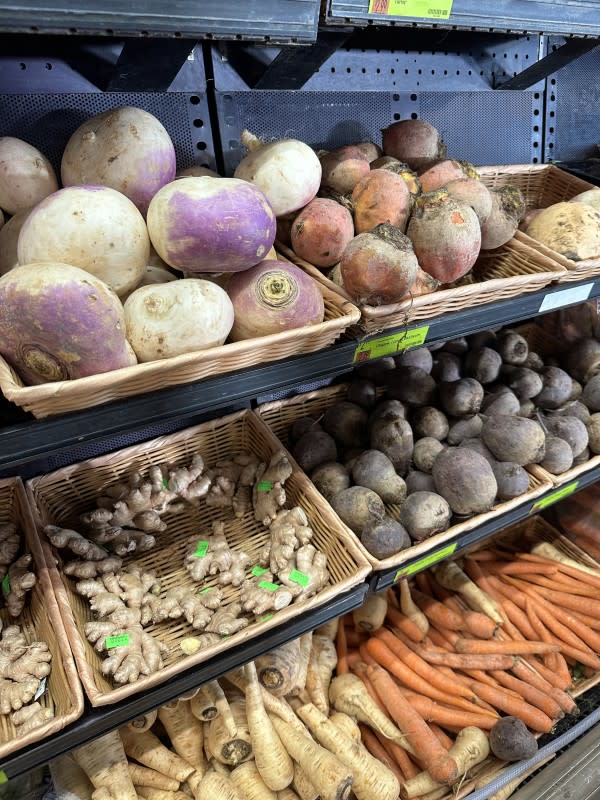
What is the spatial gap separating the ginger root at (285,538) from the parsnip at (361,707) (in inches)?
18.1

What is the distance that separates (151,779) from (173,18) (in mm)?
1487

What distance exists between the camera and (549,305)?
1333mm

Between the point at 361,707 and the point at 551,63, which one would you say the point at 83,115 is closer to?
the point at 551,63

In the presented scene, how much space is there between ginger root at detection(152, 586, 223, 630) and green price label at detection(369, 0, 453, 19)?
119 cm

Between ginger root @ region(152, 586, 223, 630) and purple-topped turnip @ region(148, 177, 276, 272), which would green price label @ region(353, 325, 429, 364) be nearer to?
purple-topped turnip @ region(148, 177, 276, 272)

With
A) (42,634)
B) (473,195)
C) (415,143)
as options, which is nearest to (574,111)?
(415,143)

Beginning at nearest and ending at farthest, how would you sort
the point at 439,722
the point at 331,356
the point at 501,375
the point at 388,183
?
the point at 331,356
the point at 388,183
the point at 439,722
the point at 501,375

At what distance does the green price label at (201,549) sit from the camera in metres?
1.36

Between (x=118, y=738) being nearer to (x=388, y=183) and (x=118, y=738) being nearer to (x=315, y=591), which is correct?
(x=315, y=591)

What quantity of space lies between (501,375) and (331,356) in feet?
2.94

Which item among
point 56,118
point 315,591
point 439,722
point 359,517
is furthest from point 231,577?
point 56,118

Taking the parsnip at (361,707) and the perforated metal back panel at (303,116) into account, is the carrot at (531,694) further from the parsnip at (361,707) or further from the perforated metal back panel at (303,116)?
the perforated metal back panel at (303,116)

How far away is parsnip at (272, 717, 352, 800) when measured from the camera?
49.8 inches

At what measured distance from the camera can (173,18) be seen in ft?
2.56
